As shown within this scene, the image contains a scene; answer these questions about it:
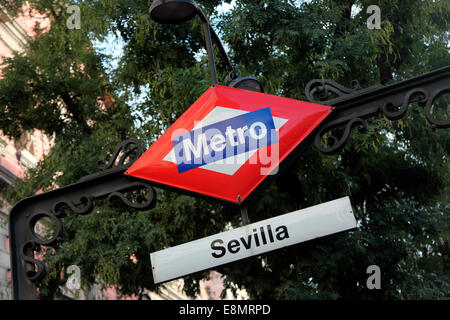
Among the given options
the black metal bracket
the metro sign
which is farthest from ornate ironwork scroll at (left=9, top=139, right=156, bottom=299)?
the metro sign

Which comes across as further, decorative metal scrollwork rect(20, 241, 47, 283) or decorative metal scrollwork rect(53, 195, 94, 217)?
decorative metal scrollwork rect(53, 195, 94, 217)

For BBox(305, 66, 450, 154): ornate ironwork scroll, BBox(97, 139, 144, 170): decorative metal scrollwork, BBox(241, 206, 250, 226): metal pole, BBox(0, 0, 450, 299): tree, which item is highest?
BBox(0, 0, 450, 299): tree

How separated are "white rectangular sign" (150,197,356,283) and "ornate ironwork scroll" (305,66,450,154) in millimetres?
494

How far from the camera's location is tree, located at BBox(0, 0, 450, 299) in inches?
388

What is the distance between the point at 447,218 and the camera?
11016 millimetres

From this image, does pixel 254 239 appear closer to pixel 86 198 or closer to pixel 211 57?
pixel 86 198

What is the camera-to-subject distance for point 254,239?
10.9 ft

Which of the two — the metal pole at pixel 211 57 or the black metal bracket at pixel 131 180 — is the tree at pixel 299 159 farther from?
the black metal bracket at pixel 131 180

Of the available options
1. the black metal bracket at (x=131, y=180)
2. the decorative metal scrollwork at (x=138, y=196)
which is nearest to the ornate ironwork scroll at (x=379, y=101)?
the black metal bracket at (x=131, y=180)

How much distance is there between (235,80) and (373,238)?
6.99 metres

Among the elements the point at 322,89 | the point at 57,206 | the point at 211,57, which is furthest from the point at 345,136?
the point at 57,206

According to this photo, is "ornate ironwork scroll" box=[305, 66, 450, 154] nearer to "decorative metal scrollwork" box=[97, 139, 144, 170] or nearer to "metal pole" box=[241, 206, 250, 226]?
"metal pole" box=[241, 206, 250, 226]

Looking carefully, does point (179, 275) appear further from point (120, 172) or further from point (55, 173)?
point (55, 173)
